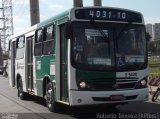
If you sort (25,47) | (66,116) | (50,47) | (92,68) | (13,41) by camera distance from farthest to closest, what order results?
(13,41)
(25,47)
(50,47)
(66,116)
(92,68)

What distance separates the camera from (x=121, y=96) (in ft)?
39.3

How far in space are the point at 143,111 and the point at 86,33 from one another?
11.1ft

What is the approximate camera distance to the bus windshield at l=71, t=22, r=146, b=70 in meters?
11.9

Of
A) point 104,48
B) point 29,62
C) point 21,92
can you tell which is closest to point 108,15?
point 104,48

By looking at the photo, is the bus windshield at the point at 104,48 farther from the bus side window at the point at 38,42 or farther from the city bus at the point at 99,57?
the bus side window at the point at 38,42

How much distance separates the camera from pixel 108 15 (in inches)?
490

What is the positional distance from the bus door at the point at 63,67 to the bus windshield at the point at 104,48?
0.76 m

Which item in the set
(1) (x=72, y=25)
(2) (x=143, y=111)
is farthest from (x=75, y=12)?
(2) (x=143, y=111)

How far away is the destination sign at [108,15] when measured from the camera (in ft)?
40.2

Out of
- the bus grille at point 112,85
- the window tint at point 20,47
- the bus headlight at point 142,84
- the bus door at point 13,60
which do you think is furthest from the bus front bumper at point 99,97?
the bus door at point 13,60

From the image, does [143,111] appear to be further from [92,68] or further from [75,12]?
[75,12]

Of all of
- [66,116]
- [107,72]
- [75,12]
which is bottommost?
[66,116]

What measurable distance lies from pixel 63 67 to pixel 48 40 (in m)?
1.79

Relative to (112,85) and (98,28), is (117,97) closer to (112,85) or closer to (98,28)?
(112,85)
